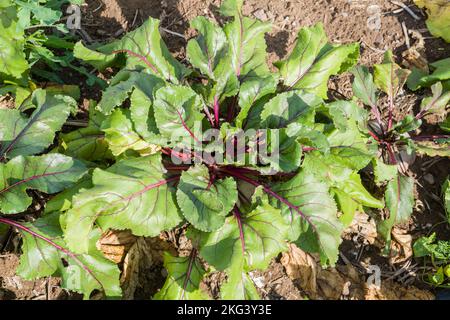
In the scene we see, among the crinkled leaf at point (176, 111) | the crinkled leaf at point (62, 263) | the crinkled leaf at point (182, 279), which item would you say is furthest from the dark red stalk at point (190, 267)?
the crinkled leaf at point (176, 111)

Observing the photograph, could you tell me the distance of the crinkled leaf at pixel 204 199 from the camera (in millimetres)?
3025

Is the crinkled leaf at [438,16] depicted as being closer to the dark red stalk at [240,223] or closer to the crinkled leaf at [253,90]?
the crinkled leaf at [253,90]

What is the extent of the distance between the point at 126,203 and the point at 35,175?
61 cm

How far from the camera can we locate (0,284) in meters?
3.51

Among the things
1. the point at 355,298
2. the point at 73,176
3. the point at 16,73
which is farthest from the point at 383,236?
the point at 16,73

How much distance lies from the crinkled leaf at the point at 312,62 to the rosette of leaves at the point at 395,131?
1.10ft

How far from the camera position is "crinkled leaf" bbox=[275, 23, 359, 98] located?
364 centimetres

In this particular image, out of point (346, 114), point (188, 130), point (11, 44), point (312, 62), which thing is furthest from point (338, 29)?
point (11, 44)

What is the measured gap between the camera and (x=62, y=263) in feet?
10.6

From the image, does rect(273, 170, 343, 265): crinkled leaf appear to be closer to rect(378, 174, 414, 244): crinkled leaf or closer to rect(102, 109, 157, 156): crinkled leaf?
rect(378, 174, 414, 244): crinkled leaf

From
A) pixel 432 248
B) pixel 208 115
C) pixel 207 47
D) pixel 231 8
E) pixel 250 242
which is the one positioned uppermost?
pixel 231 8

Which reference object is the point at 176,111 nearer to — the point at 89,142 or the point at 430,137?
the point at 89,142

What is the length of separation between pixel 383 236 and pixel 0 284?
2.61m

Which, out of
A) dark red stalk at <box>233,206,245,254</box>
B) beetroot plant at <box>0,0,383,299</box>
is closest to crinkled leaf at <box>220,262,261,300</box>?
beetroot plant at <box>0,0,383,299</box>
